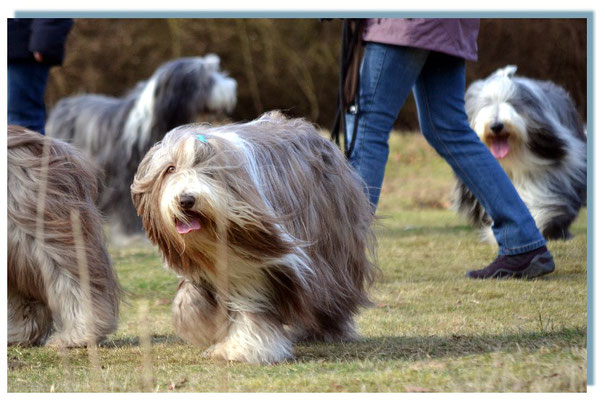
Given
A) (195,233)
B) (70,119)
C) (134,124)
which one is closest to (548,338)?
(195,233)

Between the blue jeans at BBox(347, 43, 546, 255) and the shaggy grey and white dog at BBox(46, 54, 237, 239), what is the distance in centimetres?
326

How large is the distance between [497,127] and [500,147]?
17 centimetres

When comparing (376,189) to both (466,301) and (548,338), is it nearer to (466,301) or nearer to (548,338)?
(466,301)

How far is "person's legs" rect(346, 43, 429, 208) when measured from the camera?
4.17 metres

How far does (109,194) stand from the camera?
24.4 ft

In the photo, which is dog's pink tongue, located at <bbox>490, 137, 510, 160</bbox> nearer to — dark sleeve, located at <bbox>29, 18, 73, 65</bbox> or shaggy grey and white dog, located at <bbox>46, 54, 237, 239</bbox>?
shaggy grey and white dog, located at <bbox>46, 54, 237, 239</bbox>

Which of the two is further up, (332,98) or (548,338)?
(332,98)

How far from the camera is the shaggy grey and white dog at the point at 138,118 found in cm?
732

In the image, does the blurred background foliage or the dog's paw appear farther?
the blurred background foliage

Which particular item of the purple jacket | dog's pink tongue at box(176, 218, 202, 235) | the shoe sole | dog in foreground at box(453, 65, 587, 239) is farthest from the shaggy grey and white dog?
dog's pink tongue at box(176, 218, 202, 235)

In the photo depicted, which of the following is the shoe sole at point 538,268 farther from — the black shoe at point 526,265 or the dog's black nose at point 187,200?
the dog's black nose at point 187,200

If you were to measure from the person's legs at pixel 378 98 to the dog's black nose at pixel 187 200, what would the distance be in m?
1.37

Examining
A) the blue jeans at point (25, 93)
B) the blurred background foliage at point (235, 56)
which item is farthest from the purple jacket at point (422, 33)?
the blurred background foliage at point (235, 56)

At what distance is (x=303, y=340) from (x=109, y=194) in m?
4.18
